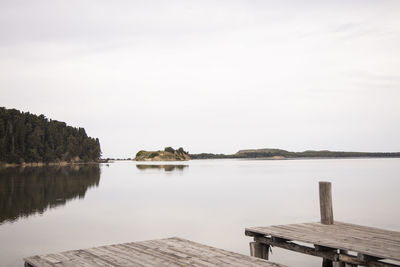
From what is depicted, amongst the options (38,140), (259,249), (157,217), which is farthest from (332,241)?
(38,140)

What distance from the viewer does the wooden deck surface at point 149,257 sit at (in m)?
8.66

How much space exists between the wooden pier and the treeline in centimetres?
12132

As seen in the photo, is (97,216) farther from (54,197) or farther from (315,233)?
(315,233)

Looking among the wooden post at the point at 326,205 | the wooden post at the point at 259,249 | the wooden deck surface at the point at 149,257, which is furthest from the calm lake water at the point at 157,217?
the wooden deck surface at the point at 149,257

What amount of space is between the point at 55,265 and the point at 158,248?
→ 96.7 inches

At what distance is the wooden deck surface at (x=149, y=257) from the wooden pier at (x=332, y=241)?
7.77 ft

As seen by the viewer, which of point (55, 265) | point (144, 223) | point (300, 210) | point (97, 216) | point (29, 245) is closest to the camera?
point (55, 265)

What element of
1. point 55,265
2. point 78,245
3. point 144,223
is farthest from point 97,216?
point 55,265

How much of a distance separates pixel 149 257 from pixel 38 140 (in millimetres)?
139944

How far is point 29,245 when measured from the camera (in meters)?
16.4

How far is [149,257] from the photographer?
924cm

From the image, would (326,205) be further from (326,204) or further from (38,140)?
(38,140)

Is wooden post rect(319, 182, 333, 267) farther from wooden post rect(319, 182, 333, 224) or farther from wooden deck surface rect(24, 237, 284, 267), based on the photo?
wooden deck surface rect(24, 237, 284, 267)

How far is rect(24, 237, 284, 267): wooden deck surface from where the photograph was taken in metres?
8.66
